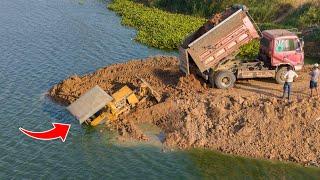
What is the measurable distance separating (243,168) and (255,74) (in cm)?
627

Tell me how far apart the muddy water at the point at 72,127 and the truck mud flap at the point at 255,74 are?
5.40m

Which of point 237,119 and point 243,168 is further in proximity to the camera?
point 237,119

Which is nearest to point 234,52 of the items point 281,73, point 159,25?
point 281,73

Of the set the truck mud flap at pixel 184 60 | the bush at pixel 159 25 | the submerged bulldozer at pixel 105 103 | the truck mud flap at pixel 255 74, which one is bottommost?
the submerged bulldozer at pixel 105 103

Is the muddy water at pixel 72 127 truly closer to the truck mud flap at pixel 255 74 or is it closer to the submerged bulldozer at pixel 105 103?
the submerged bulldozer at pixel 105 103

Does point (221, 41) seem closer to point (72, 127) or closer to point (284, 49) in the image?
point (284, 49)

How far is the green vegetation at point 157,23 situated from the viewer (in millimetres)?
38188

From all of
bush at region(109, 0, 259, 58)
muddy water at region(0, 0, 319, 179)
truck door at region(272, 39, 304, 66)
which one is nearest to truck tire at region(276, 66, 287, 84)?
truck door at region(272, 39, 304, 66)

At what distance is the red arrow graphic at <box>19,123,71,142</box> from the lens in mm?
22266

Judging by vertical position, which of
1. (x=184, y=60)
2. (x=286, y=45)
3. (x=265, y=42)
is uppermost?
(x=265, y=42)

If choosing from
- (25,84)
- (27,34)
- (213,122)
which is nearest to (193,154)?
(213,122)

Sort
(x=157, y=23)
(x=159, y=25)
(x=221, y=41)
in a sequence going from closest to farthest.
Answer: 1. (x=221, y=41)
2. (x=159, y=25)
3. (x=157, y=23)

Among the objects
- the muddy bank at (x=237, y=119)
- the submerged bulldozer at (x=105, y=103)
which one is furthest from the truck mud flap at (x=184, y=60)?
the submerged bulldozer at (x=105, y=103)

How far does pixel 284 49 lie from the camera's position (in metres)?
24.5
